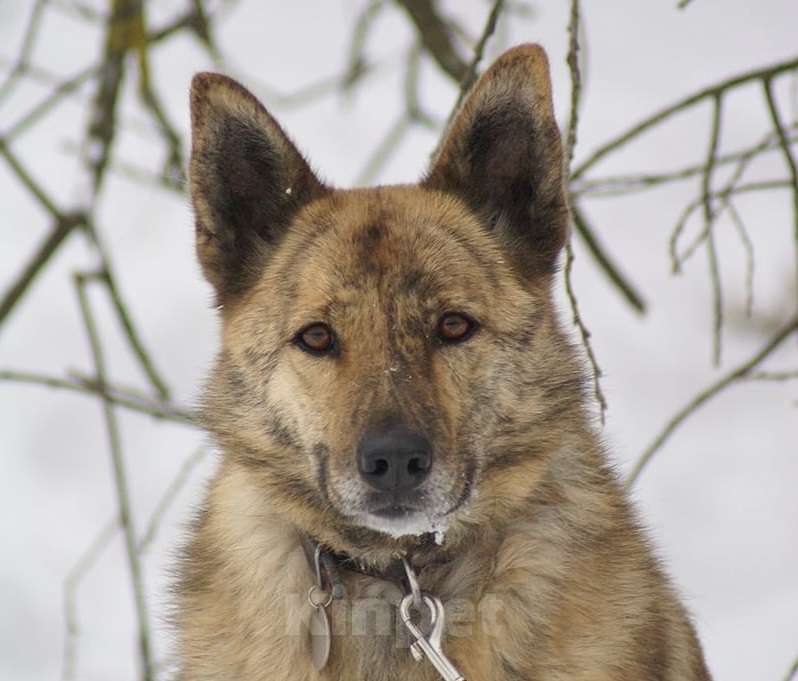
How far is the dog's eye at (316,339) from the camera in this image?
3.57 m

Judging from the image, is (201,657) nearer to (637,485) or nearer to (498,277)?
(498,277)

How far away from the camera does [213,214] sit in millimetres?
3914

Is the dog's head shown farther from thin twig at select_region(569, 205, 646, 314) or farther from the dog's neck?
thin twig at select_region(569, 205, 646, 314)

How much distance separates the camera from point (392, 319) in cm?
353

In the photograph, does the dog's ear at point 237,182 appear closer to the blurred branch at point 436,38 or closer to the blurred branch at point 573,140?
the blurred branch at point 573,140

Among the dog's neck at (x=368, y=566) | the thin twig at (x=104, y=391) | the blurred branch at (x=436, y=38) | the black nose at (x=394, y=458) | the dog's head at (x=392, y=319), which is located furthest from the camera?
the blurred branch at (x=436, y=38)

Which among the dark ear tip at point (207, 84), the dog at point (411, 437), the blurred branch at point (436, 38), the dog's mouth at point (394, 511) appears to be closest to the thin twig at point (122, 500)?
the dog at point (411, 437)

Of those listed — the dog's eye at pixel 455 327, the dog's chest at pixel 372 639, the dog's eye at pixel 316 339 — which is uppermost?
the dog's eye at pixel 455 327

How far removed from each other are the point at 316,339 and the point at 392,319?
207 mm

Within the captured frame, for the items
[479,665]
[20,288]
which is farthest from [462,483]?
[20,288]

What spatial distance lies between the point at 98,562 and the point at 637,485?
2568mm

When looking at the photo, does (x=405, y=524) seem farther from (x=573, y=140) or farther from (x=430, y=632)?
(x=573, y=140)

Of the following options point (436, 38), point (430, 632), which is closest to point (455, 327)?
point (430, 632)

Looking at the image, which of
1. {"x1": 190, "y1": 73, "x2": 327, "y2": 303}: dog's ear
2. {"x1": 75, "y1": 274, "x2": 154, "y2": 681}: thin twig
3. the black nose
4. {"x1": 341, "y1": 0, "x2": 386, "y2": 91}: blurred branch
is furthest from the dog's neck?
{"x1": 341, "y1": 0, "x2": 386, "y2": 91}: blurred branch
